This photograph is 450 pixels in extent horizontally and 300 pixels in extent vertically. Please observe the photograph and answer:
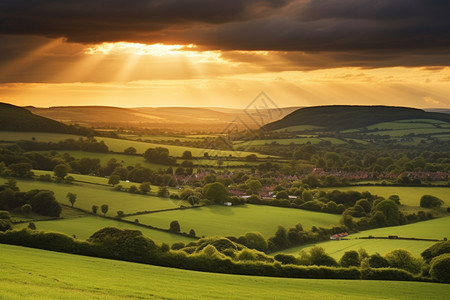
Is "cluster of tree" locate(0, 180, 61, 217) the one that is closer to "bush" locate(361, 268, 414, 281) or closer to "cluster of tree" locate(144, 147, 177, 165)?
"bush" locate(361, 268, 414, 281)

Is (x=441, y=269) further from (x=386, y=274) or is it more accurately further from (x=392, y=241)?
(x=392, y=241)

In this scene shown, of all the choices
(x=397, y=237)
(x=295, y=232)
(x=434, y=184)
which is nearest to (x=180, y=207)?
(x=295, y=232)

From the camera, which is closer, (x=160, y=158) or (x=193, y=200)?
(x=193, y=200)

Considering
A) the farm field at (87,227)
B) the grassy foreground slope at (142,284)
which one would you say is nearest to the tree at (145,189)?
the farm field at (87,227)

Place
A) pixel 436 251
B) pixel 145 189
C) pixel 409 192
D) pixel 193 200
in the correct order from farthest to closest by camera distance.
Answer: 1. pixel 409 192
2. pixel 145 189
3. pixel 193 200
4. pixel 436 251

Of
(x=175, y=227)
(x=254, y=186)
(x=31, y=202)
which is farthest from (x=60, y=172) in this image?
(x=175, y=227)

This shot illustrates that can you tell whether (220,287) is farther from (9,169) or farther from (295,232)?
(9,169)
